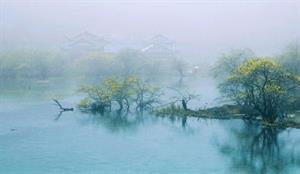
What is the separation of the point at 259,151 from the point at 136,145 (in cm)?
380

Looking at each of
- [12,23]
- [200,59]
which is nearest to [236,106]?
[200,59]

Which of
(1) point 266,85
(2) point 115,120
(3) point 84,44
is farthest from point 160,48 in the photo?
(1) point 266,85

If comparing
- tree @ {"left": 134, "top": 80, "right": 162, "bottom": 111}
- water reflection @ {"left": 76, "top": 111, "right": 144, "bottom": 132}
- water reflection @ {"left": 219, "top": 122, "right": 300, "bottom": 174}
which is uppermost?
tree @ {"left": 134, "top": 80, "right": 162, "bottom": 111}

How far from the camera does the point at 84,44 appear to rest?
4884 cm

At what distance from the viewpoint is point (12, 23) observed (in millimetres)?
64375

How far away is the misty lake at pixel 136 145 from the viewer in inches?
604

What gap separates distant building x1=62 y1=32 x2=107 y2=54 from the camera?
48.3m

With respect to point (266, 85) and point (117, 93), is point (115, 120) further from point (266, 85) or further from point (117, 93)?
point (266, 85)

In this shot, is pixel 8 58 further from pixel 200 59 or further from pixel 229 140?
pixel 229 140

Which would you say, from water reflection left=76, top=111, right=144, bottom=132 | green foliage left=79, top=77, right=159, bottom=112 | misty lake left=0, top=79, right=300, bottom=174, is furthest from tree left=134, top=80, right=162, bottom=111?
misty lake left=0, top=79, right=300, bottom=174

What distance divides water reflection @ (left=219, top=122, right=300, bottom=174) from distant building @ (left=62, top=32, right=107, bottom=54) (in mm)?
29404

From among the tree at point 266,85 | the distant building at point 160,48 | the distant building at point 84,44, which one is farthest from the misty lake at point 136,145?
the distant building at point 160,48

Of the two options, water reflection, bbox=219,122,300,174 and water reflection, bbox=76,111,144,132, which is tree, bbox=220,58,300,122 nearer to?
water reflection, bbox=219,122,300,174

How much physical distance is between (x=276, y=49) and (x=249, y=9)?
20246mm
